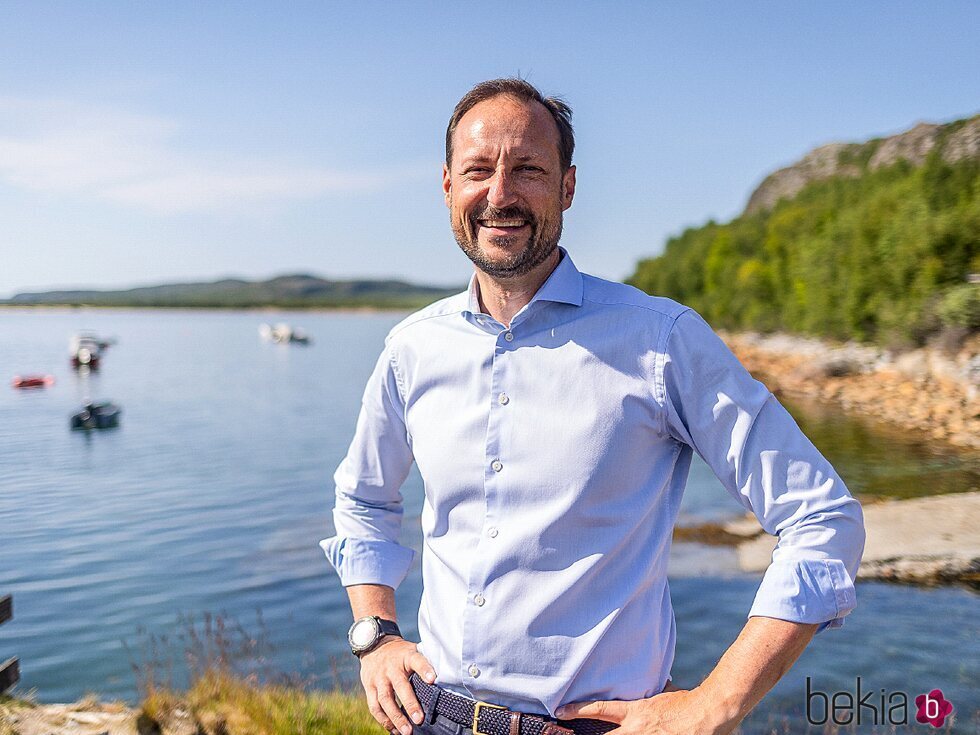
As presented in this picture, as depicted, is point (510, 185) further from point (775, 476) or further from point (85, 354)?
point (85, 354)

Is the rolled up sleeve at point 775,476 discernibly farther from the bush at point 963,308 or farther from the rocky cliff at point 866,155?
the rocky cliff at point 866,155

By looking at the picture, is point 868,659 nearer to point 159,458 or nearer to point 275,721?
point 275,721

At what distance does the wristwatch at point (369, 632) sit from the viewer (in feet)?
7.88

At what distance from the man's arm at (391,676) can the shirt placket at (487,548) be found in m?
0.17

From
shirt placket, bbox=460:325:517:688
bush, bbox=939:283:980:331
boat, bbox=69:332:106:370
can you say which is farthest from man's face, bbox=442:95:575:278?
boat, bbox=69:332:106:370

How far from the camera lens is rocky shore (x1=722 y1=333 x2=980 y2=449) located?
24859 mm

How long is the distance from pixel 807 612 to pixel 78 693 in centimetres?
964

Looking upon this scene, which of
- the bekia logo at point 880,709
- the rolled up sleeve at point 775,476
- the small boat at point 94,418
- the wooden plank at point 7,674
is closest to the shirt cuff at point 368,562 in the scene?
the rolled up sleeve at point 775,476

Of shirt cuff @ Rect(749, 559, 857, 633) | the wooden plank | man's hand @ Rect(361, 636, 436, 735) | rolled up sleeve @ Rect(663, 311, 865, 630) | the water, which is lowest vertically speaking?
the water

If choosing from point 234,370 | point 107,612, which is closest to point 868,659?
point 107,612

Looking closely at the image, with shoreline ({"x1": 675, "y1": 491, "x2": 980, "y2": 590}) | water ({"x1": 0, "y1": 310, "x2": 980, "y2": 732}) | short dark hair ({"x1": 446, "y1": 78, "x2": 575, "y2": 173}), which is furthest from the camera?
shoreline ({"x1": 675, "y1": 491, "x2": 980, "y2": 590})

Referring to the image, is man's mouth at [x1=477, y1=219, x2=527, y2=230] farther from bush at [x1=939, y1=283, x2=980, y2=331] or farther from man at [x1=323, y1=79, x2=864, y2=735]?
bush at [x1=939, y1=283, x2=980, y2=331]

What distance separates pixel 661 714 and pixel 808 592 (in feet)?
1.25

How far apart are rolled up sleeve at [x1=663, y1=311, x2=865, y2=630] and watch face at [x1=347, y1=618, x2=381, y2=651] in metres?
1.02
